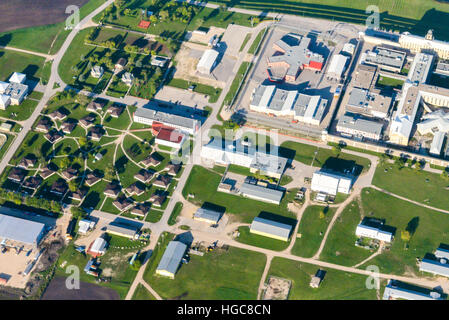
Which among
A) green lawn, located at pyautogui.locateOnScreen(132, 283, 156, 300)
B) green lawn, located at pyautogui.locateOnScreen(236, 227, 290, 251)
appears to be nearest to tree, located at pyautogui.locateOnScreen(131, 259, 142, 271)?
green lawn, located at pyautogui.locateOnScreen(132, 283, 156, 300)

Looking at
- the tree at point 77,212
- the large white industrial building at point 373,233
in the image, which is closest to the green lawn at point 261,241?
the large white industrial building at point 373,233

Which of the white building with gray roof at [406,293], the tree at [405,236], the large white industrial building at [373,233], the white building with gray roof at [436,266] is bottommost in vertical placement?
the white building with gray roof at [406,293]

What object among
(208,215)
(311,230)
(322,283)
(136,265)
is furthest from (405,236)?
(136,265)

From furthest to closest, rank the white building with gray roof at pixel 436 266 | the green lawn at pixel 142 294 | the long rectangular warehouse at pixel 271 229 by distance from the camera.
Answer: the long rectangular warehouse at pixel 271 229
the green lawn at pixel 142 294
the white building with gray roof at pixel 436 266

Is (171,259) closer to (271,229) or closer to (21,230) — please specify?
(271,229)

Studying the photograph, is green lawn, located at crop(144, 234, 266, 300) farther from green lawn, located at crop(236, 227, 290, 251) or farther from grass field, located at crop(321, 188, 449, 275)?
grass field, located at crop(321, 188, 449, 275)

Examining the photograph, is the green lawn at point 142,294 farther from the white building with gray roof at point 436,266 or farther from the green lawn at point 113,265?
the white building with gray roof at point 436,266
